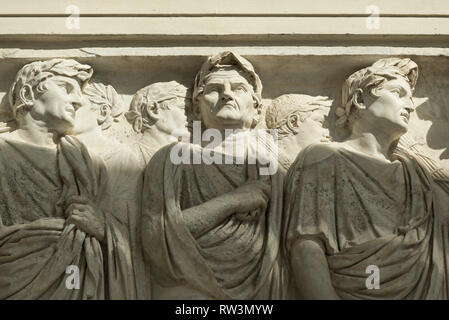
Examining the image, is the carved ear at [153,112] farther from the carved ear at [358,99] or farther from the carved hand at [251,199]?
the carved ear at [358,99]

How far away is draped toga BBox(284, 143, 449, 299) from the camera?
8711mm

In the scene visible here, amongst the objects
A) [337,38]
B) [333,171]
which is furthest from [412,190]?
[337,38]

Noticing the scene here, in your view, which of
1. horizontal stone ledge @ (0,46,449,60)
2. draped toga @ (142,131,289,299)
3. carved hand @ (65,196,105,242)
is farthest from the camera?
horizontal stone ledge @ (0,46,449,60)

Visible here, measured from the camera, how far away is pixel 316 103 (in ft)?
30.8

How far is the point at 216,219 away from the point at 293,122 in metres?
0.90

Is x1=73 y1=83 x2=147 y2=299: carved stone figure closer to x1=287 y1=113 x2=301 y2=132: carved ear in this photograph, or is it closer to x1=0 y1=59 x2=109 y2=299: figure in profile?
x1=0 y1=59 x2=109 y2=299: figure in profile

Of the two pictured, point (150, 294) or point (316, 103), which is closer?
point (150, 294)

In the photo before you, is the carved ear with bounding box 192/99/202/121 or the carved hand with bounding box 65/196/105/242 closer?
the carved hand with bounding box 65/196/105/242

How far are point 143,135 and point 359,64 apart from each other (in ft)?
4.59

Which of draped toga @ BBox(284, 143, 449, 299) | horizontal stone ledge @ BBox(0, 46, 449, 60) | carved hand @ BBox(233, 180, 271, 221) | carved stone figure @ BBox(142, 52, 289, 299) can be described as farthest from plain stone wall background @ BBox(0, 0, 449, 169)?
carved hand @ BBox(233, 180, 271, 221)

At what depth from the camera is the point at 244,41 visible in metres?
9.47
